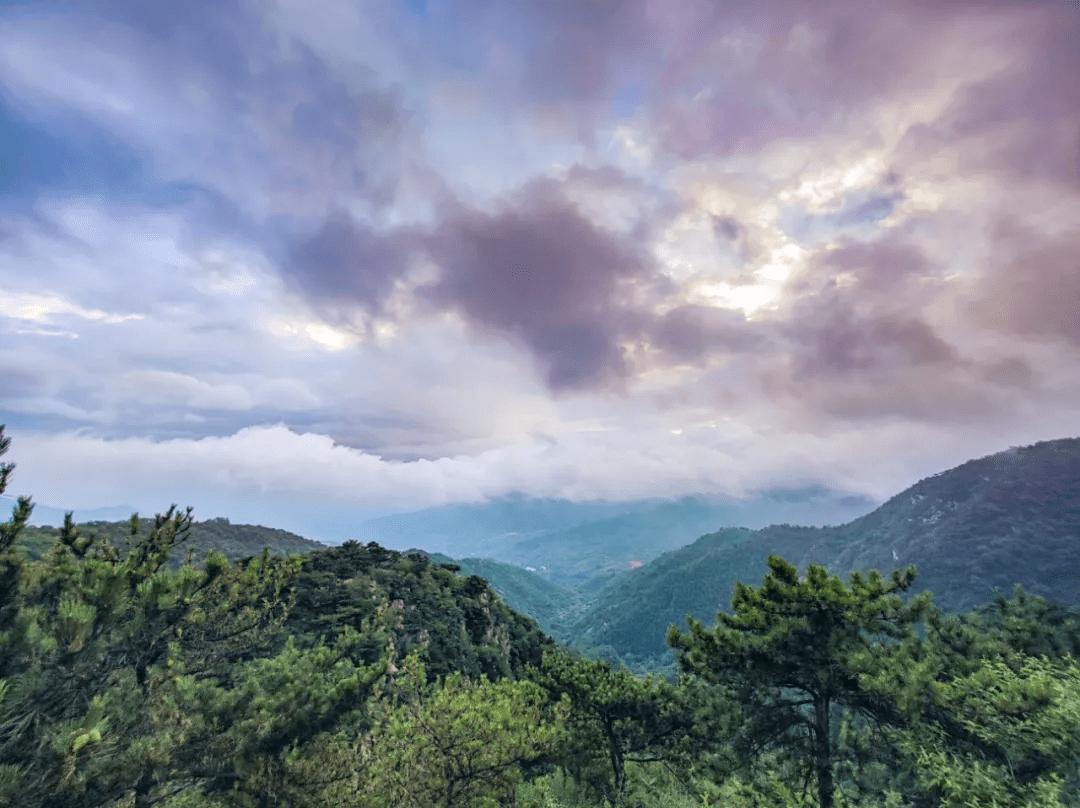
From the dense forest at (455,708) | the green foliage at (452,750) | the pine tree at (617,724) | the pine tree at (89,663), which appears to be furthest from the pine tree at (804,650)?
the pine tree at (89,663)

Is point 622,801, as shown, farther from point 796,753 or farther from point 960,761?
point 960,761

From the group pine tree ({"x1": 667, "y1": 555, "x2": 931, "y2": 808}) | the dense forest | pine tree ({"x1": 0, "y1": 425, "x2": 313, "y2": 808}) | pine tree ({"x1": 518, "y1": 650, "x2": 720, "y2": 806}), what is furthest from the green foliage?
pine tree ({"x1": 667, "y1": 555, "x2": 931, "y2": 808})

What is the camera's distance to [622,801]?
69.2 feet

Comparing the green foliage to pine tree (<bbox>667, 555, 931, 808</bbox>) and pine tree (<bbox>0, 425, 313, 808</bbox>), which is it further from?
pine tree (<bbox>667, 555, 931, 808</bbox>)

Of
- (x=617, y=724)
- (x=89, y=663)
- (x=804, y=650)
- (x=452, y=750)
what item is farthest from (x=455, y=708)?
(x=804, y=650)

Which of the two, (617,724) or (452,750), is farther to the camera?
(617,724)

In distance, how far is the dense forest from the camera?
378 inches

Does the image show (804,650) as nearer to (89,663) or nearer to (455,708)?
(455,708)

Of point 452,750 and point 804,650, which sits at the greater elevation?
point 804,650

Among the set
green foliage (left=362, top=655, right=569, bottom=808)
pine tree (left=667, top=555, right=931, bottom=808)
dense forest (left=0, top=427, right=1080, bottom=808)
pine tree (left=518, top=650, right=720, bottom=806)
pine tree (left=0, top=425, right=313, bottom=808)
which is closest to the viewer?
pine tree (left=0, top=425, right=313, bottom=808)

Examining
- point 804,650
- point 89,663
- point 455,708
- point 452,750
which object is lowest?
point 452,750

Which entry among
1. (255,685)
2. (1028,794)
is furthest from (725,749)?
(255,685)

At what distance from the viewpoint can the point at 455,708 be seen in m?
17.0

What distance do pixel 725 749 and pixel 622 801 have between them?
667 centimetres
